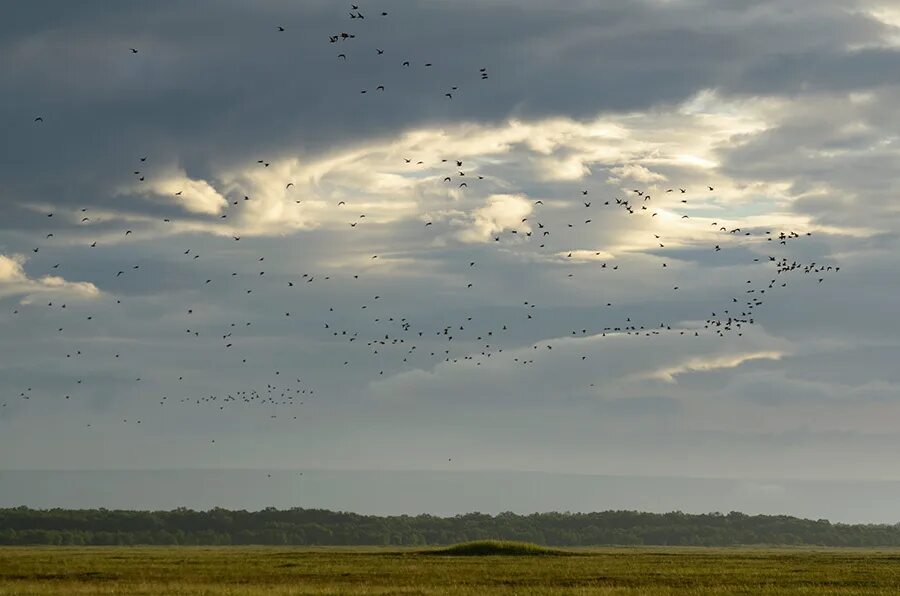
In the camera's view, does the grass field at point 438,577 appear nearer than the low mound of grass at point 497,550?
Yes

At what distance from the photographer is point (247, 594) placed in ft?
184

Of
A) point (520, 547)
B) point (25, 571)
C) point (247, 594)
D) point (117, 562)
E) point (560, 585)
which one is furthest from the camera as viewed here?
point (520, 547)

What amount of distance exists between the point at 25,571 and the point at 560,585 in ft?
112

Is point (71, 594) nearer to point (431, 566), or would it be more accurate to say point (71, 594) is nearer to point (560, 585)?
point (560, 585)

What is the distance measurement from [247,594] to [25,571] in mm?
27125

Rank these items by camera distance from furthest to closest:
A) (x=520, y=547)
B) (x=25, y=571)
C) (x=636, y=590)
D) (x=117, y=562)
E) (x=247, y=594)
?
(x=520, y=547) → (x=117, y=562) → (x=25, y=571) → (x=636, y=590) → (x=247, y=594)

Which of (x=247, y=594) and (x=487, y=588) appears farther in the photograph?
(x=487, y=588)

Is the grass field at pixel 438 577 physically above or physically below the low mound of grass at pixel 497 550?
below

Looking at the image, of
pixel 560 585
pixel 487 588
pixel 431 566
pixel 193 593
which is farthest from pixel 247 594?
pixel 431 566

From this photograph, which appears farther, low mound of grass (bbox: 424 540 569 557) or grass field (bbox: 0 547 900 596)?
low mound of grass (bbox: 424 540 569 557)

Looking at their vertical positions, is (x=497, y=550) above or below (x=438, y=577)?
above

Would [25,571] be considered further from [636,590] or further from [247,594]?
[636,590]

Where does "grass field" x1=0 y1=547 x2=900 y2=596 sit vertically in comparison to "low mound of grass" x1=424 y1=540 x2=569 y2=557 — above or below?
below

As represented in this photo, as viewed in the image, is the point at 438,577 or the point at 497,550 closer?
the point at 438,577
